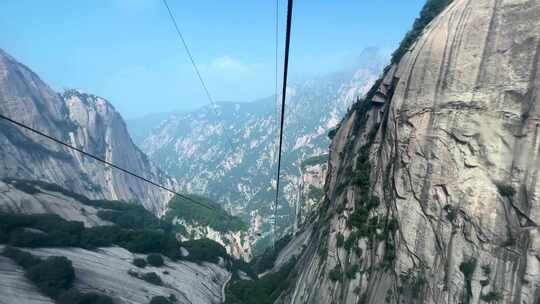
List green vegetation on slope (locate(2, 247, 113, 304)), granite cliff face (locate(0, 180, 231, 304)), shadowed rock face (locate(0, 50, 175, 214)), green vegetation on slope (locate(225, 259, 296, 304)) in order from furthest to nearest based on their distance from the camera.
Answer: shadowed rock face (locate(0, 50, 175, 214)), green vegetation on slope (locate(225, 259, 296, 304)), granite cliff face (locate(0, 180, 231, 304)), green vegetation on slope (locate(2, 247, 113, 304))

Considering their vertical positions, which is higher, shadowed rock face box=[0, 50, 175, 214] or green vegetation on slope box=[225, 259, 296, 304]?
shadowed rock face box=[0, 50, 175, 214]

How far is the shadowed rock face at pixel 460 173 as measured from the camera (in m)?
27.4

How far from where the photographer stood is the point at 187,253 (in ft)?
312

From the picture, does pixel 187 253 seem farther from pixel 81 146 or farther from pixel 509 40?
pixel 81 146

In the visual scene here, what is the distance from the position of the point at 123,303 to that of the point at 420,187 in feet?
129

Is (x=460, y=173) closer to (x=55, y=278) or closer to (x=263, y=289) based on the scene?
(x=263, y=289)

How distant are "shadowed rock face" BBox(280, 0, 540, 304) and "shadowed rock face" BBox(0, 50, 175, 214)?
111m

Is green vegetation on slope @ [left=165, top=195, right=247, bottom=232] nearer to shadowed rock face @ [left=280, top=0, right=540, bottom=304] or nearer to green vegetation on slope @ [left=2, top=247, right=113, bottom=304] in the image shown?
green vegetation on slope @ [left=2, top=247, right=113, bottom=304]

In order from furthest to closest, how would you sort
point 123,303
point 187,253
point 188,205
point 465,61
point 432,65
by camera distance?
point 188,205 → point 187,253 → point 123,303 → point 432,65 → point 465,61

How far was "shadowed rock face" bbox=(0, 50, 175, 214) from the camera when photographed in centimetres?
13300

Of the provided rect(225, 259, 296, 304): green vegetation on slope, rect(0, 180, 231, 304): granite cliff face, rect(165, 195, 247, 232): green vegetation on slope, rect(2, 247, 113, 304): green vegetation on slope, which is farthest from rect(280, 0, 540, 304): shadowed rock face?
rect(165, 195, 247, 232): green vegetation on slope

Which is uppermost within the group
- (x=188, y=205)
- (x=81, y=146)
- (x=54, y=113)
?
(x=54, y=113)

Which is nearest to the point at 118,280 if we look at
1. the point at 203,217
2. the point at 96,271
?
the point at 96,271

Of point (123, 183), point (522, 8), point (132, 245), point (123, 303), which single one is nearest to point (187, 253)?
point (132, 245)
